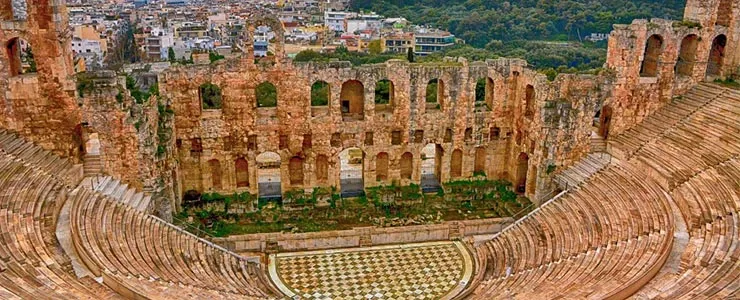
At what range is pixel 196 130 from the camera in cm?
2611

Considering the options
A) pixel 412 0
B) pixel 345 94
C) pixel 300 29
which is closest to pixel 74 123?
pixel 345 94

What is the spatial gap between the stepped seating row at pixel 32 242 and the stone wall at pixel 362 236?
6.37m

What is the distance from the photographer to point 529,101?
28125mm

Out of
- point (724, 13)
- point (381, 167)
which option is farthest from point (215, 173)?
point (724, 13)

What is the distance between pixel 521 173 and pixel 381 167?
21.4ft

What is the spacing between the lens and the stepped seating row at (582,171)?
996 inches

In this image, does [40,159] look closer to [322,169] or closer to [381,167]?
[322,169]

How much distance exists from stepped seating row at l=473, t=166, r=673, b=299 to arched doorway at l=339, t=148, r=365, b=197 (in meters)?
7.09

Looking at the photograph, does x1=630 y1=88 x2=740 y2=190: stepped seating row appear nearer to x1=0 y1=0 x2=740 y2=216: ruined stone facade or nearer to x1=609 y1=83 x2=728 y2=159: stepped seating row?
x1=609 y1=83 x2=728 y2=159: stepped seating row

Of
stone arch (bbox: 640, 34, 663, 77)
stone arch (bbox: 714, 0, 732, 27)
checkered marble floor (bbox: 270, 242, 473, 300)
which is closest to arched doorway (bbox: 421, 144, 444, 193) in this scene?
checkered marble floor (bbox: 270, 242, 473, 300)

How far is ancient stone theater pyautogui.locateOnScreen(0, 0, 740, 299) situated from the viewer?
706 inches

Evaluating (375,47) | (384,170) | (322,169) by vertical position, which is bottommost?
(384,170)

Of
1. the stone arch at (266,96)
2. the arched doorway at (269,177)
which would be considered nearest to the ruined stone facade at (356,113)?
the arched doorway at (269,177)

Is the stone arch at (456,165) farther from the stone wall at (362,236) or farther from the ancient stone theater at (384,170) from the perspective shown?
the stone wall at (362,236)
